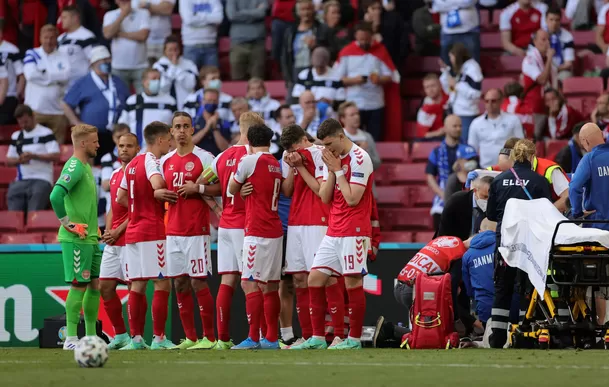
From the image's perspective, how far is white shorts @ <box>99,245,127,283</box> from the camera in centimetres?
1277

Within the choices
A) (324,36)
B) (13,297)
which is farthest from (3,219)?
(324,36)

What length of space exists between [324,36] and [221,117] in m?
2.11

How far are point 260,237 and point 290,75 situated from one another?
735 centimetres

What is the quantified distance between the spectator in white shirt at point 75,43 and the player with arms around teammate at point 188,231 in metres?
7.35

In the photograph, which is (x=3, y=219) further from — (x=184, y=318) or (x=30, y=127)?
(x=184, y=318)

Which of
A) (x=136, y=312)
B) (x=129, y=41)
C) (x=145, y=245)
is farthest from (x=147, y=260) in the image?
(x=129, y=41)

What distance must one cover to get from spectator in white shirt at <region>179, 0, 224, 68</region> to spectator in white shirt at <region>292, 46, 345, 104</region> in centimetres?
189

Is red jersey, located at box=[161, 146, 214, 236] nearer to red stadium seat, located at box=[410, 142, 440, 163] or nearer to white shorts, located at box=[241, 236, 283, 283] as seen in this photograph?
white shorts, located at box=[241, 236, 283, 283]

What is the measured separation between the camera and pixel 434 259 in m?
12.7

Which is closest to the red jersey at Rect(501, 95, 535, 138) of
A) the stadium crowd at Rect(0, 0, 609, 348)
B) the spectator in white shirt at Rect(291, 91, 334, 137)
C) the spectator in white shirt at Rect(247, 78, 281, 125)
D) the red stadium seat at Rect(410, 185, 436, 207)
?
the stadium crowd at Rect(0, 0, 609, 348)

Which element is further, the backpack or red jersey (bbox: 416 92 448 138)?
red jersey (bbox: 416 92 448 138)

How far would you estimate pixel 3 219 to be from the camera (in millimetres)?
18031

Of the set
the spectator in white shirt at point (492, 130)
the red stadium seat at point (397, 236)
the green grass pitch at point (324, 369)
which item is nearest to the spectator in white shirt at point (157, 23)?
the red stadium seat at point (397, 236)

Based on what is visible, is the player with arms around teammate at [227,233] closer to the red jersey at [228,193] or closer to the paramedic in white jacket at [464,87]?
the red jersey at [228,193]
